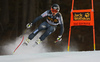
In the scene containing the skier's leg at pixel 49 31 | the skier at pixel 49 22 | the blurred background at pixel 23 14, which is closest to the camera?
the skier at pixel 49 22

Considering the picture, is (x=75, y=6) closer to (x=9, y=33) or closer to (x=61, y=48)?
(x=61, y=48)

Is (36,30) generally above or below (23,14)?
below

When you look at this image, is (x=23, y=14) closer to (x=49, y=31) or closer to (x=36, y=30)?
(x=36, y=30)

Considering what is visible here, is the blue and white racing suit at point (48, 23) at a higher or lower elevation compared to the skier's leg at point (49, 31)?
higher

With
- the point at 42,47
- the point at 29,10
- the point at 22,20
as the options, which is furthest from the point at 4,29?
the point at 42,47

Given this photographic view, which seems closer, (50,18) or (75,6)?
(50,18)

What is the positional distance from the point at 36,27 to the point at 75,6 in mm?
2611

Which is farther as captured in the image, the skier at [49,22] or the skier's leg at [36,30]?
the skier's leg at [36,30]

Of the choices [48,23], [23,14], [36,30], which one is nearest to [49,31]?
[48,23]

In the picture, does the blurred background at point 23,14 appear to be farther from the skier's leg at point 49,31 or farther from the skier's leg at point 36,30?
the skier's leg at point 49,31

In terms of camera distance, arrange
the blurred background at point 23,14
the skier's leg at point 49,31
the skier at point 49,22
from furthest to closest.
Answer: the blurred background at point 23,14 → the skier's leg at point 49,31 → the skier at point 49,22

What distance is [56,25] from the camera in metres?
5.91

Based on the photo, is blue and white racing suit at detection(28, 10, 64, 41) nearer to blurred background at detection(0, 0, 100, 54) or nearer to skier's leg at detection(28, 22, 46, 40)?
skier's leg at detection(28, 22, 46, 40)

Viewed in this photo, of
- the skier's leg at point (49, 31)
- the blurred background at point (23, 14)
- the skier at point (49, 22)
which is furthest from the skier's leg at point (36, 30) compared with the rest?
the blurred background at point (23, 14)
